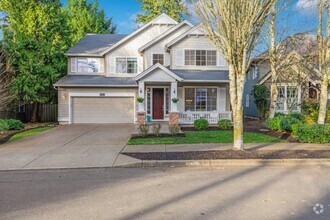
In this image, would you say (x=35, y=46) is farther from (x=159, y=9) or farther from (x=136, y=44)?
(x=159, y=9)

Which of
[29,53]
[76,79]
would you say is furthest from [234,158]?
[29,53]

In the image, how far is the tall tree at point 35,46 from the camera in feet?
68.1

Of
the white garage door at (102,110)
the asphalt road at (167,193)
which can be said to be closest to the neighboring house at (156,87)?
the white garage door at (102,110)

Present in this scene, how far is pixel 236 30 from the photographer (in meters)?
9.11

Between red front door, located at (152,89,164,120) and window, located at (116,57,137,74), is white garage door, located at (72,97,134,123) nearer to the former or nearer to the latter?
red front door, located at (152,89,164,120)

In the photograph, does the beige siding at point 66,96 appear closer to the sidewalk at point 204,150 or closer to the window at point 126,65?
the window at point 126,65

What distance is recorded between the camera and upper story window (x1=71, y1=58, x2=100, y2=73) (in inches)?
894

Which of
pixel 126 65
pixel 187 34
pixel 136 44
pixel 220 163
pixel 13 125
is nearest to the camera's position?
pixel 220 163

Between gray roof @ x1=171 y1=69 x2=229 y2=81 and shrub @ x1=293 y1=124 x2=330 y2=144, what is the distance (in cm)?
853

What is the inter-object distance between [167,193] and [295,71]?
18308mm

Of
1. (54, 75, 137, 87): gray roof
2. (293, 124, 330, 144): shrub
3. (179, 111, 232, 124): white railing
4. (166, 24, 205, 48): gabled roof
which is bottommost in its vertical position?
(293, 124, 330, 144): shrub

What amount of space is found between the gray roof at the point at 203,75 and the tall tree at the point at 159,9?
2410 centimetres

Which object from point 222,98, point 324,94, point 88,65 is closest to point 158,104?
point 222,98

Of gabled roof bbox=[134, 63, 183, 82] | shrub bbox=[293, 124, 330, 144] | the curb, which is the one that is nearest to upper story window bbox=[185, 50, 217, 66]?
gabled roof bbox=[134, 63, 183, 82]
